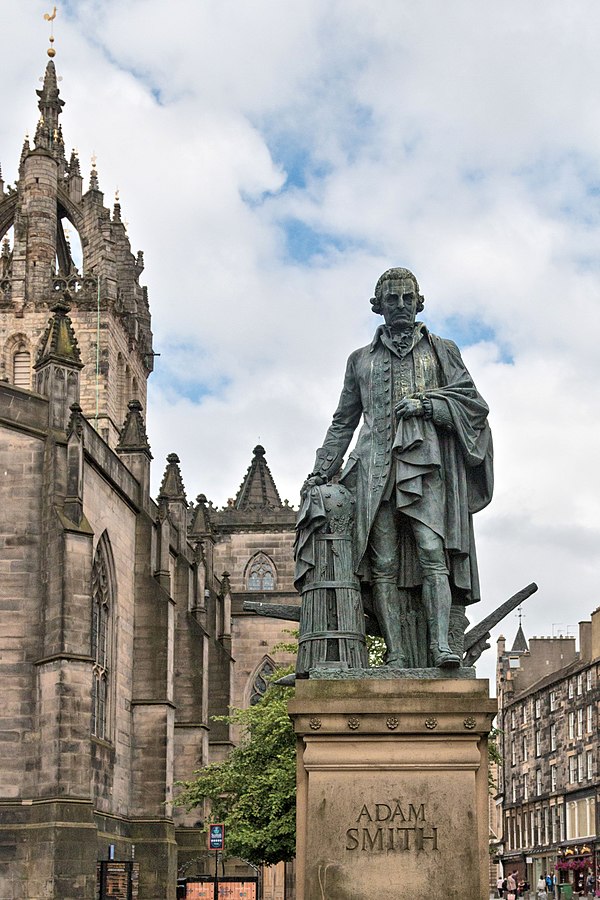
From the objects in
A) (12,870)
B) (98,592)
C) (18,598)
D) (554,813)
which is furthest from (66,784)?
(554,813)

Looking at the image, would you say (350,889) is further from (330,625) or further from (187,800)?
(187,800)

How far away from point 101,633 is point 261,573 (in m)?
28.6

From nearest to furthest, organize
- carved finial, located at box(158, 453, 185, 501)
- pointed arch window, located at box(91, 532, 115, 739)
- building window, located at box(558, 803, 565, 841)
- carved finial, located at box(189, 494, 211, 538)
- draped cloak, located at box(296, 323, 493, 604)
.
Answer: draped cloak, located at box(296, 323, 493, 604), pointed arch window, located at box(91, 532, 115, 739), carved finial, located at box(158, 453, 185, 501), carved finial, located at box(189, 494, 211, 538), building window, located at box(558, 803, 565, 841)

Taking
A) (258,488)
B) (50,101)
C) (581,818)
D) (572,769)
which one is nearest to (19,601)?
(258,488)

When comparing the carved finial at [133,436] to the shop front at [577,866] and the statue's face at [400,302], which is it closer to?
the statue's face at [400,302]

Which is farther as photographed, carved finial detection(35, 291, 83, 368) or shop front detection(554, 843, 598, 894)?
shop front detection(554, 843, 598, 894)

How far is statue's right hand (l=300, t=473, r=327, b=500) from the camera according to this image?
296 inches

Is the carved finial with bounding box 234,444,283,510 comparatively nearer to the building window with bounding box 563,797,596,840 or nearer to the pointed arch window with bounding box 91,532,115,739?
the building window with bounding box 563,797,596,840

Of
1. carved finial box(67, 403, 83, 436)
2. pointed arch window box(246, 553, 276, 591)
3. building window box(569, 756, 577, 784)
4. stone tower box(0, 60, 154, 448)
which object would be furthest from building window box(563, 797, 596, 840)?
carved finial box(67, 403, 83, 436)

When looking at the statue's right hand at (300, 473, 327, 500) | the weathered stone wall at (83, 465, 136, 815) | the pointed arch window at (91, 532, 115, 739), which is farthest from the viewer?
the pointed arch window at (91, 532, 115, 739)

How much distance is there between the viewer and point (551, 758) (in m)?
80.9

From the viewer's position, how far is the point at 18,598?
29.5 meters

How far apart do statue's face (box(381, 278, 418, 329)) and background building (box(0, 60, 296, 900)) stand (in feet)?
71.0

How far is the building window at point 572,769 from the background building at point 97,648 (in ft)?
85.0
